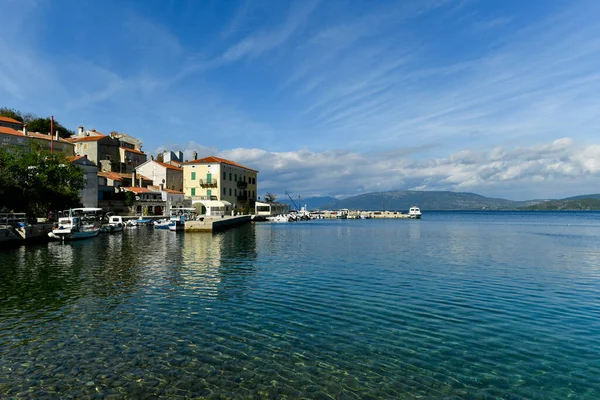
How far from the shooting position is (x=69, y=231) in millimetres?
39781

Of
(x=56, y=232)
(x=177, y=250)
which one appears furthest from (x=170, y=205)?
(x=177, y=250)

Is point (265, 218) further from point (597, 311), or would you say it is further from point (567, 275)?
point (597, 311)

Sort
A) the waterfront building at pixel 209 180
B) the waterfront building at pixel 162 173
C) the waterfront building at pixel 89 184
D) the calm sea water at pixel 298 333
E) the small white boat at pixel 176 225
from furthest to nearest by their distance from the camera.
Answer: the waterfront building at pixel 209 180 → the waterfront building at pixel 162 173 → the waterfront building at pixel 89 184 → the small white boat at pixel 176 225 → the calm sea water at pixel 298 333

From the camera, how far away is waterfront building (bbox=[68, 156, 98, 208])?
62.2 meters

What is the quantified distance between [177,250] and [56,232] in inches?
625

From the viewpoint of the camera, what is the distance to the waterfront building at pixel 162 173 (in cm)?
7944

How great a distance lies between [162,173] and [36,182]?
36633 millimetres

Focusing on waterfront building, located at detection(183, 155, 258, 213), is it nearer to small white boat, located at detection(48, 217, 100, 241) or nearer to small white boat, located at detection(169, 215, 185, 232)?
small white boat, located at detection(169, 215, 185, 232)

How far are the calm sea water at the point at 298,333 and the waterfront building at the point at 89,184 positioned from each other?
4402 cm

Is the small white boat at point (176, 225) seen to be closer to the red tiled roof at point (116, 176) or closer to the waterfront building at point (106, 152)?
the red tiled roof at point (116, 176)

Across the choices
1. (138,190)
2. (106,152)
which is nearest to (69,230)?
(138,190)

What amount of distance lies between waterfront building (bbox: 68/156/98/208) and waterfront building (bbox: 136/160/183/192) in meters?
15.4

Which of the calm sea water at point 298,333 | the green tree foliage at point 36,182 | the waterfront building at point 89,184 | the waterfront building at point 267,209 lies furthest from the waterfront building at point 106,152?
Answer: the calm sea water at point 298,333

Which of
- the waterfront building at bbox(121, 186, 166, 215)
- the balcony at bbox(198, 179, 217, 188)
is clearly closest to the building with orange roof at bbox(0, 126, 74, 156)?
the waterfront building at bbox(121, 186, 166, 215)
